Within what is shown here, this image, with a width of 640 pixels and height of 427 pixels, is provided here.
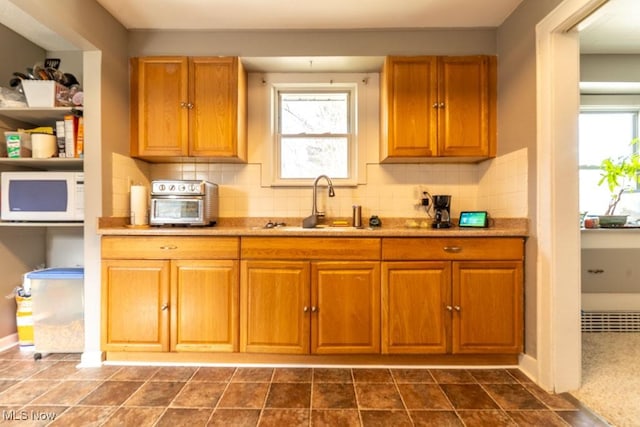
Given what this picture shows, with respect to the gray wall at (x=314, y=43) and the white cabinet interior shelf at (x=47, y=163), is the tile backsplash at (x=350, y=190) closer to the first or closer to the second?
the white cabinet interior shelf at (x=47, y=163)

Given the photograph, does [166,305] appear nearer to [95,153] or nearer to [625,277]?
[95,153]

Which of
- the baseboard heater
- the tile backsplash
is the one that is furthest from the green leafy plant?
the tile backsplash

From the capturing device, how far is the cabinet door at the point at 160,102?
7.52 feet

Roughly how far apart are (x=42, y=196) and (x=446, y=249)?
283 cm

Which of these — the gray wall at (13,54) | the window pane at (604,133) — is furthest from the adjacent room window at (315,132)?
the window pane at (604,133)

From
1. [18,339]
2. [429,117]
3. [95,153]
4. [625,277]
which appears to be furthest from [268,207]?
[625,277]

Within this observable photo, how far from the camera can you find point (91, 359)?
2012 mm

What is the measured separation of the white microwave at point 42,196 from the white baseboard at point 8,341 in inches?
36.6

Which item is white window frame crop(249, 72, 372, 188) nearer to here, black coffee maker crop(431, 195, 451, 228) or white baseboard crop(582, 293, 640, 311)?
black coffee maker crop(431, 195, 451, 228)

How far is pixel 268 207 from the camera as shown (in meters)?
2.62

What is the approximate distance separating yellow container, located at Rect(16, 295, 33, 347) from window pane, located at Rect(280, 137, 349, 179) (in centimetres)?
215

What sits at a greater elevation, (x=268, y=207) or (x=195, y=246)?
(x=268, y=207)

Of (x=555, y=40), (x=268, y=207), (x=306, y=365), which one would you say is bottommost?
(x=306, y=365)

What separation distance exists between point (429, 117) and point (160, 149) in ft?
6.78
